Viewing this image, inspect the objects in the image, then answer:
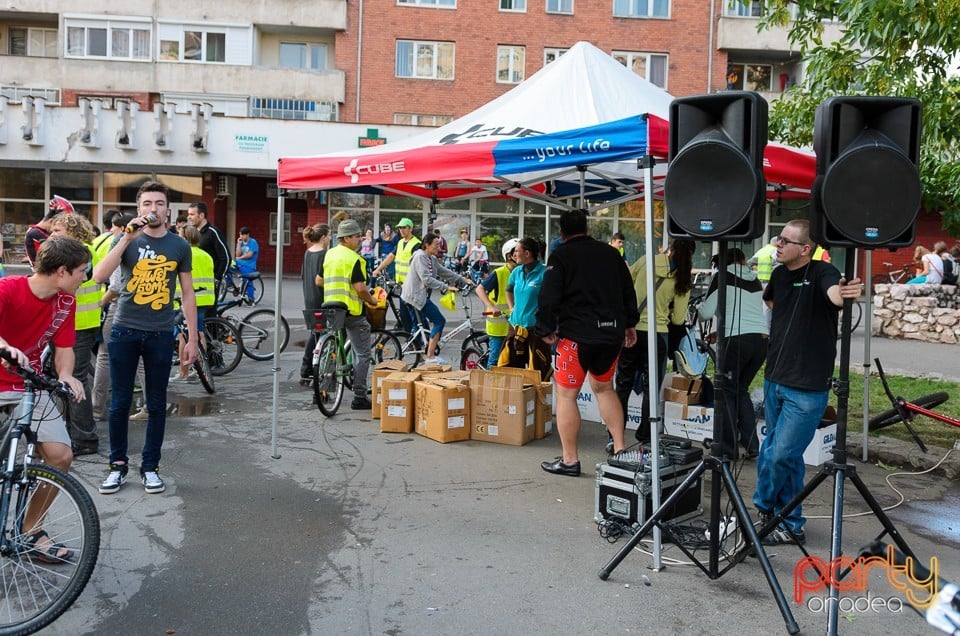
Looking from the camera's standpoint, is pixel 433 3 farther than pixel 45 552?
Yes

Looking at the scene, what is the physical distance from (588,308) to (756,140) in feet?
6.45

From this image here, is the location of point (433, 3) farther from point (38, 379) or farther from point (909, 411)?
point (38, 379)

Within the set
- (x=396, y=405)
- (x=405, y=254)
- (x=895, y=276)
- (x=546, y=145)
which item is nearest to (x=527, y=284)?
(x=396, y=405)

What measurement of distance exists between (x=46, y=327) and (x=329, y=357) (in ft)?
13.2

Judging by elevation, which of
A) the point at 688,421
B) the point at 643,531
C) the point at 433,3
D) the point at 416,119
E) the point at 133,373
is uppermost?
the point at 433,3

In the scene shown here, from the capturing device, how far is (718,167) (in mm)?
4207

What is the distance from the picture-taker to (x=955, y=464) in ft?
22.2

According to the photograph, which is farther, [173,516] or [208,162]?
[208,162]

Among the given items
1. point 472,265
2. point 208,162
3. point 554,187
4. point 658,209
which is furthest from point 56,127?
point 554,187

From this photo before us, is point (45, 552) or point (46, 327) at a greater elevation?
point (46, 327)

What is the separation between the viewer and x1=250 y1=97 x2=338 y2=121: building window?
2966cm

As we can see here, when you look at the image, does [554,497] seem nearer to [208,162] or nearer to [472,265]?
[472,265]

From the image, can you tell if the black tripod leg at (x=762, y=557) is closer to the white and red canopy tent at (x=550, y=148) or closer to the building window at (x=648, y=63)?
the white and red canopy tent at (x=550, y=148)

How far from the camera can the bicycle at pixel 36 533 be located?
3.59 metres
